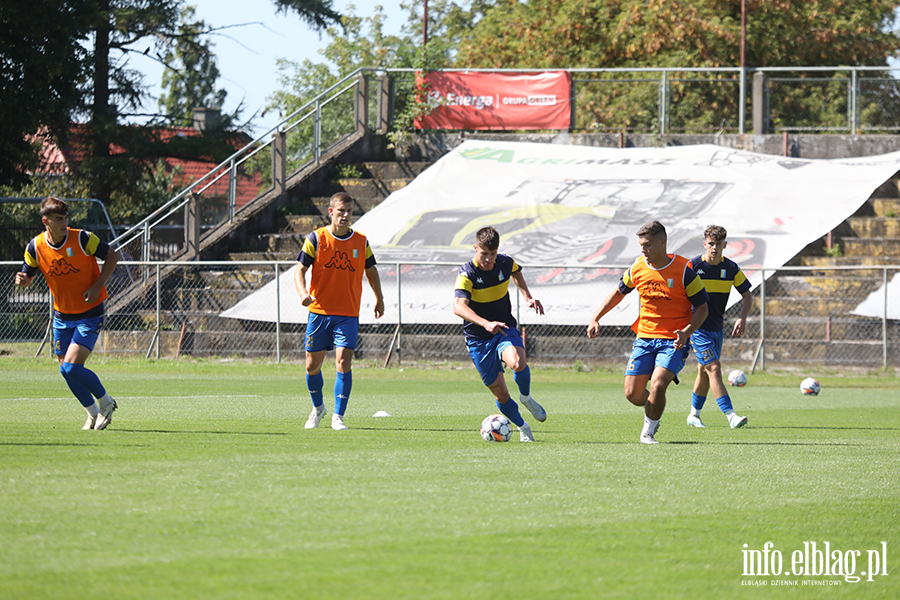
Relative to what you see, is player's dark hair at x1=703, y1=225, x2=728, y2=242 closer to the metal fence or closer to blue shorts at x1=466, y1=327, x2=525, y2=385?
blue shorts at x1=466, y1=327, x2=525, y2=385

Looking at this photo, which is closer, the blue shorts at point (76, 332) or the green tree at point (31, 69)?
the blue shorts at point (76, 332)

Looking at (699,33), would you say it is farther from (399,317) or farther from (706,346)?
(706,346)

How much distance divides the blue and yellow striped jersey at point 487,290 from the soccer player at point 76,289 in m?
3.18

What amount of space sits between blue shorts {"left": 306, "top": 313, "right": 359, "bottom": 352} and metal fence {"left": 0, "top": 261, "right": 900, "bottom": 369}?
32.4ft

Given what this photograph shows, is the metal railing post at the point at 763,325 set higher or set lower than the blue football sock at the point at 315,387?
lower

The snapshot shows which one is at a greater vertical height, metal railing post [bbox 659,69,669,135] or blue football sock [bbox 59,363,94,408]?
metal railing post [bbox 659,69,669,135]

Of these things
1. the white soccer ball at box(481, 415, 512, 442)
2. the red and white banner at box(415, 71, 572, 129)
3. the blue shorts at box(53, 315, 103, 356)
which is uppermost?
the red and white banner at box(415, 71, 572, 129)

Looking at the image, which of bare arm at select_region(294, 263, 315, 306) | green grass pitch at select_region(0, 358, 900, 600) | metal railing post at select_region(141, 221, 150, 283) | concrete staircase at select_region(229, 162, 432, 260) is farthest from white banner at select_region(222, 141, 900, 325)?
bare arm at select_region(294, 263, 315, 306)

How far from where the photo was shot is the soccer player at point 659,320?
8.89 meters

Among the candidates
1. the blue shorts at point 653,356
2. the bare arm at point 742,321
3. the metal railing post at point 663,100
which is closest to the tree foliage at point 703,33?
the metal railing post at point 663,100

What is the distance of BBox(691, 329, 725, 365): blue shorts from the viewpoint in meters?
11.2

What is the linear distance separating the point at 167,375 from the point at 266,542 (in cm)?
1357

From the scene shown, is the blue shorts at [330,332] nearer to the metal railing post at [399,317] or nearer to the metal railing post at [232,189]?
the metal railing post at [399,317]

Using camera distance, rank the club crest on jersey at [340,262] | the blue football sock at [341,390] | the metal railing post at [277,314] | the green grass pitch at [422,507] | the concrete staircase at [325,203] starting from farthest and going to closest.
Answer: the concrete staircase at [325,203] < the metal railing post at [277,314] < the club crest on jersey at [340,262] < the blue football sock at [341,390] < the green grass pitch at [422,507]
